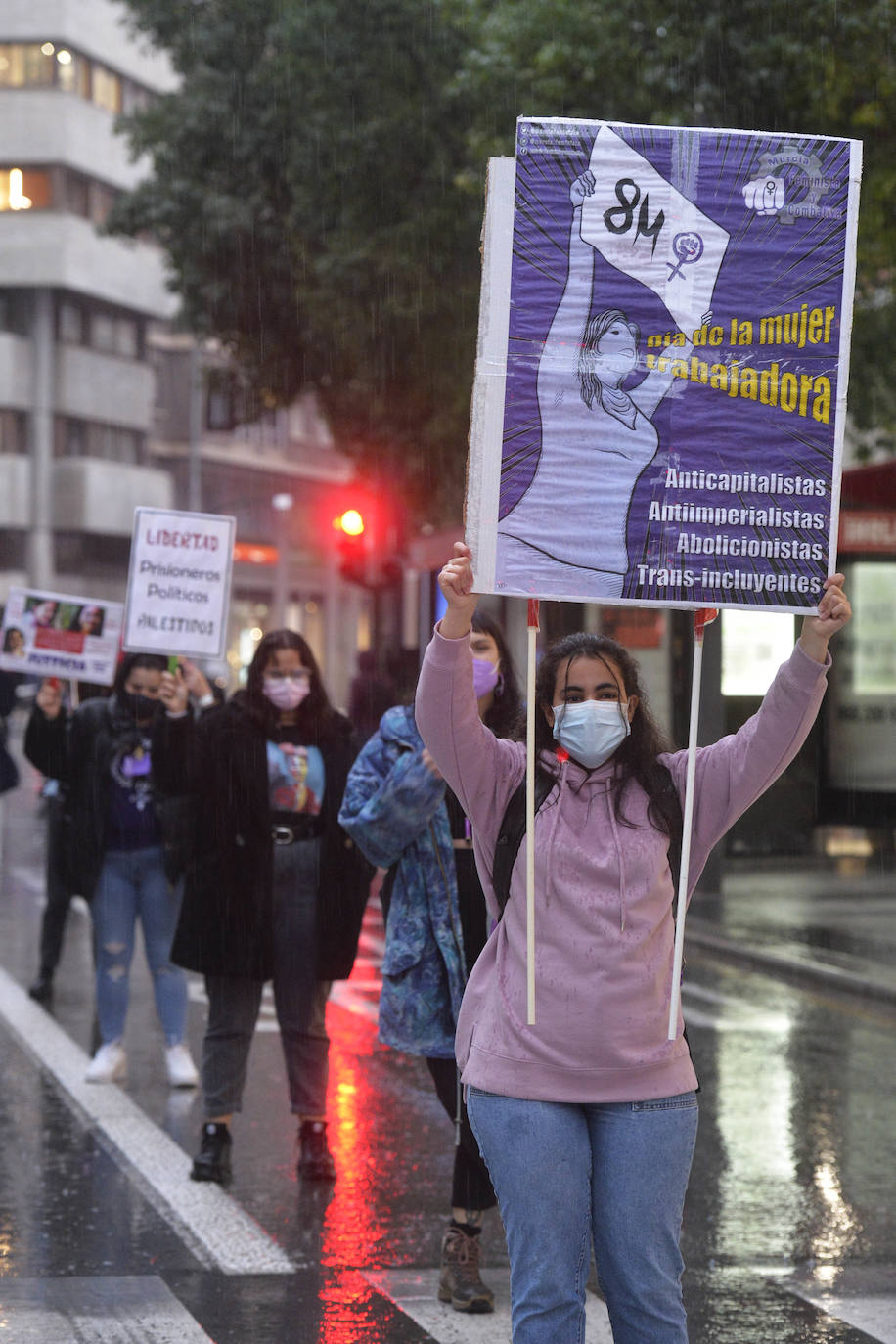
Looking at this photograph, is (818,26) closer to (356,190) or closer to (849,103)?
(849,103)

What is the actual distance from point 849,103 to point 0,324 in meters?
41.2

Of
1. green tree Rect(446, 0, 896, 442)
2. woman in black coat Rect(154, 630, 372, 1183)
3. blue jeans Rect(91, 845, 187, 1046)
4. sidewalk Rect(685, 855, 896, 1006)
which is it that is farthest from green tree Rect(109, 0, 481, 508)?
woman in black coat Rect(154, 630, 372, 1183)

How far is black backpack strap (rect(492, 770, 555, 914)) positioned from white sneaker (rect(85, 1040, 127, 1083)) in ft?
15.7

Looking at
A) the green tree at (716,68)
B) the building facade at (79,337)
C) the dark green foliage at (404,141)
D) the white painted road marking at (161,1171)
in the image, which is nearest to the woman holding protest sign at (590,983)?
the white painted road marking at (161,1171)

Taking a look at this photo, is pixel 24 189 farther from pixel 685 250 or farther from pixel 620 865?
pixel 620 865

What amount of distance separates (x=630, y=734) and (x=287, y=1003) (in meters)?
3.24

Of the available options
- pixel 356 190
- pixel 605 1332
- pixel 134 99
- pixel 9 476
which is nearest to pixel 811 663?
pixel 605 1332

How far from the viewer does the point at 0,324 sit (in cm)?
5209

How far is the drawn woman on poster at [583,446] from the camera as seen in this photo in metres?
3.87

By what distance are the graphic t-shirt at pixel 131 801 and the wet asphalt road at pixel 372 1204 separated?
1.02 m

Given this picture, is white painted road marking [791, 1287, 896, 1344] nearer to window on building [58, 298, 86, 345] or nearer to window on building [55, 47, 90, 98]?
window on building [58, 298, 86, 345]

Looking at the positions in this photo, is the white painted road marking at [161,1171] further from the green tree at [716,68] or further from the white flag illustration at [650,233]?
the green tree at [716,68]

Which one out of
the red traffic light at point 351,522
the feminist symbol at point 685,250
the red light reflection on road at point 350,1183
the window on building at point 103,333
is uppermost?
the window on building at point 103,333

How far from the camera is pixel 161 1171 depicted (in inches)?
265
